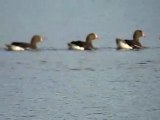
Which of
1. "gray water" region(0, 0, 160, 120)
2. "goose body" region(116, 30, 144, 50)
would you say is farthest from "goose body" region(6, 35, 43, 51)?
"goose body" region(116, 30, 144, 50)

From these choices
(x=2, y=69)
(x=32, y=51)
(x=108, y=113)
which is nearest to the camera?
(x=108, y=113)

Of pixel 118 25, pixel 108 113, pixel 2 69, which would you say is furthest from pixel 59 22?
pixel 108 113

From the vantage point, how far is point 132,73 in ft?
54.6

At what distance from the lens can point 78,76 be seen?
53.6 ft

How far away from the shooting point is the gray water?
12742mm

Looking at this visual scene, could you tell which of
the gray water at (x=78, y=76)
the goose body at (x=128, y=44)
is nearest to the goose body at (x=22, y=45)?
the gray water at (x=78, y=76)

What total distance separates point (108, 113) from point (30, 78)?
3567 mm

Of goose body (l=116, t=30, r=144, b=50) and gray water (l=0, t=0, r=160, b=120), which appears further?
goose body (l=116, t=30, r=144, b=50)

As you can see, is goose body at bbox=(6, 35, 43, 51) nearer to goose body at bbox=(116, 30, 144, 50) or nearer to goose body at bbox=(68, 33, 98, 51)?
goose body at bbox=(68, 33, 98, 51)

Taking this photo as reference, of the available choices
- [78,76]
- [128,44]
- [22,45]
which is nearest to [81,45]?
[128,44]

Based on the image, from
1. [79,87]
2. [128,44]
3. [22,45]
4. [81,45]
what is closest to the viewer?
[79,87]

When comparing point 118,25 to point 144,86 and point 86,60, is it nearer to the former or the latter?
point 86,60

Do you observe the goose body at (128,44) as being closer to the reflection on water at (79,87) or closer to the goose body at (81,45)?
the goose body at (81,45)

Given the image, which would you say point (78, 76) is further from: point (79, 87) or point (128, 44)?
point (128, 44)
